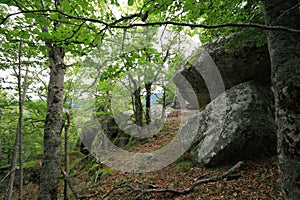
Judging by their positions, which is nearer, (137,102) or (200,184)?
(200,184)

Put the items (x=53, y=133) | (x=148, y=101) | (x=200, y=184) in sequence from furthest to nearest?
1. (x=148, y=101)
2. (x=200, y=184)
3. (x=53, y=133)

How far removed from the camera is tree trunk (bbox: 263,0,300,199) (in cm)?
141

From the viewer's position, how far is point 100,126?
1335 cm

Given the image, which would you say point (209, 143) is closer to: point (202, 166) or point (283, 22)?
point (202, 166)

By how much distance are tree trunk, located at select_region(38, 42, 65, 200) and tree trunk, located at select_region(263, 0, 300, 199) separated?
312cm

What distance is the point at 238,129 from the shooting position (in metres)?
4.61

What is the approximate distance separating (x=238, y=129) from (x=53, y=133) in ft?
14.8

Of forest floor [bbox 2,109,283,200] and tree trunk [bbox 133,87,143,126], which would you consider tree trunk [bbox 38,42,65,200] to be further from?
tree trunk [bbox 133,87,143,126]

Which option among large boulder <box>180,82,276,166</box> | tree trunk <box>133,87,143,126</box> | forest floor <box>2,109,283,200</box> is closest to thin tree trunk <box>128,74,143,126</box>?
tree trunk <box>133,87,143,126</box>

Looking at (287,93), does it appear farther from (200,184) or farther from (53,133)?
(200,184)

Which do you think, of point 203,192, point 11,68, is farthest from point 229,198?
point 11,68

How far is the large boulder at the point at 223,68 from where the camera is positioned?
5152mm

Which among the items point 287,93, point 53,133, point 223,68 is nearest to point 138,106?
point 223,68

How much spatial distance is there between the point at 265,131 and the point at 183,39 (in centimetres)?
887
